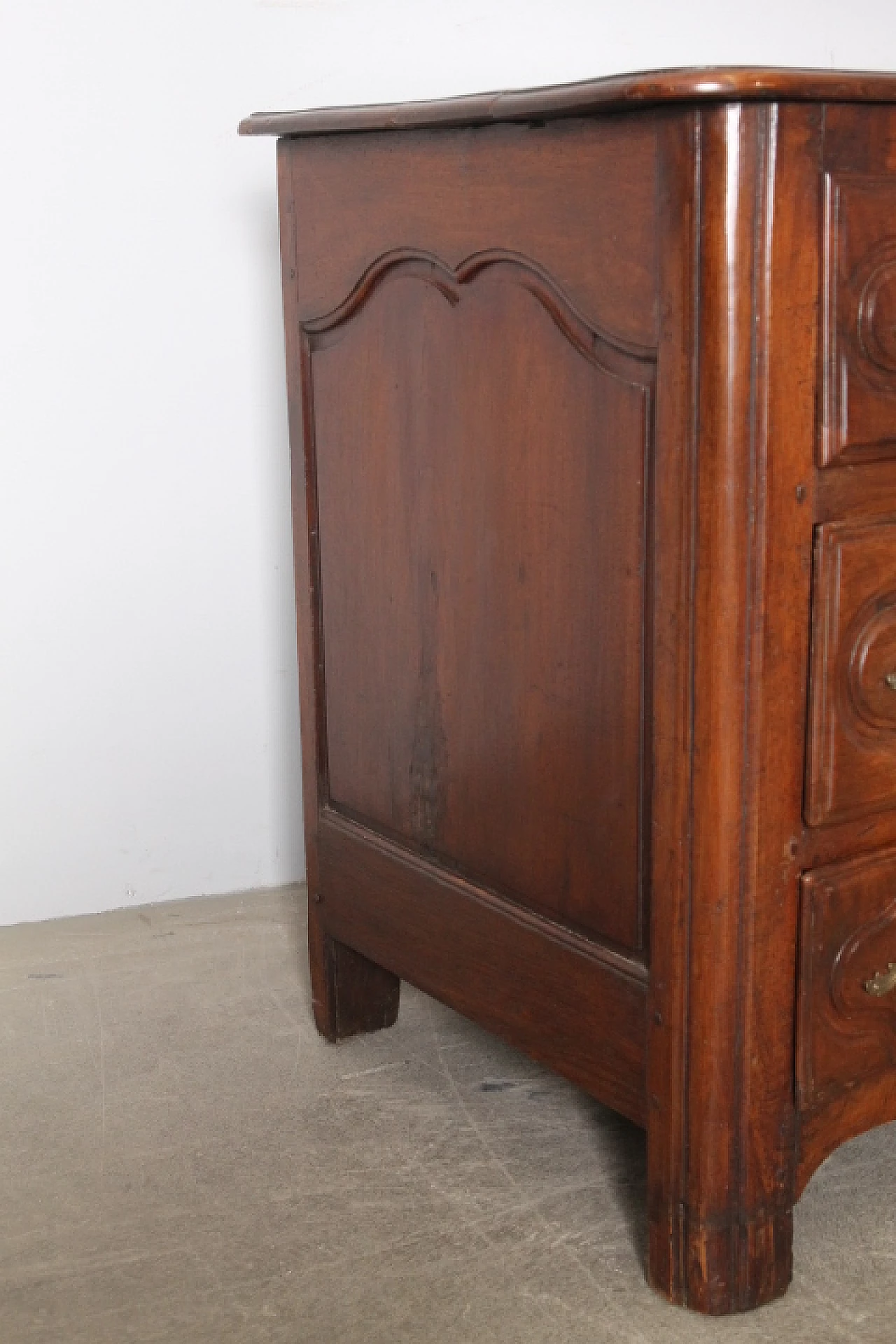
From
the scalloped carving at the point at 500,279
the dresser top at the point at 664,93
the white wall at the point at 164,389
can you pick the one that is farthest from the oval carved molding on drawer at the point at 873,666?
the white wall at the point at 164,389

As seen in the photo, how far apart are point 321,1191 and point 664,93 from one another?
1109mm

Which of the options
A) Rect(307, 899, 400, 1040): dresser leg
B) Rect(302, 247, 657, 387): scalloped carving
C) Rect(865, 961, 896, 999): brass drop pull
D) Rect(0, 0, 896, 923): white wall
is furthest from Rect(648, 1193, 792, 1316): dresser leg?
Rect(0, 0, 896, 923): white wall

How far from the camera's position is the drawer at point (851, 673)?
144 centimetres

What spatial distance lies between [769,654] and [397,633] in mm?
545

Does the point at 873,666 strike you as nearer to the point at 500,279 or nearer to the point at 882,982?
the point at 882,982

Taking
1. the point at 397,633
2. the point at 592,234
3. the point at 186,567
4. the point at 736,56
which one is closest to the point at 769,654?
the point at 592,234

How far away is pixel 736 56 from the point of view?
101 inches

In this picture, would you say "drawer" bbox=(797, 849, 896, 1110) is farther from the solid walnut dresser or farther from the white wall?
the white wall

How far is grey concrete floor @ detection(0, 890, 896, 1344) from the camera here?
155 cm

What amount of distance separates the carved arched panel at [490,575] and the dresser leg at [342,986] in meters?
0.19

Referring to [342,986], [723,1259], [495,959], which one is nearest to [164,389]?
[342,986]

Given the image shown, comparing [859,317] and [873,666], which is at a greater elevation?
[859,317]

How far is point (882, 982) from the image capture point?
1.56 meters

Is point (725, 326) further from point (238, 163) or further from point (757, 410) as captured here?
point (238, 163)
